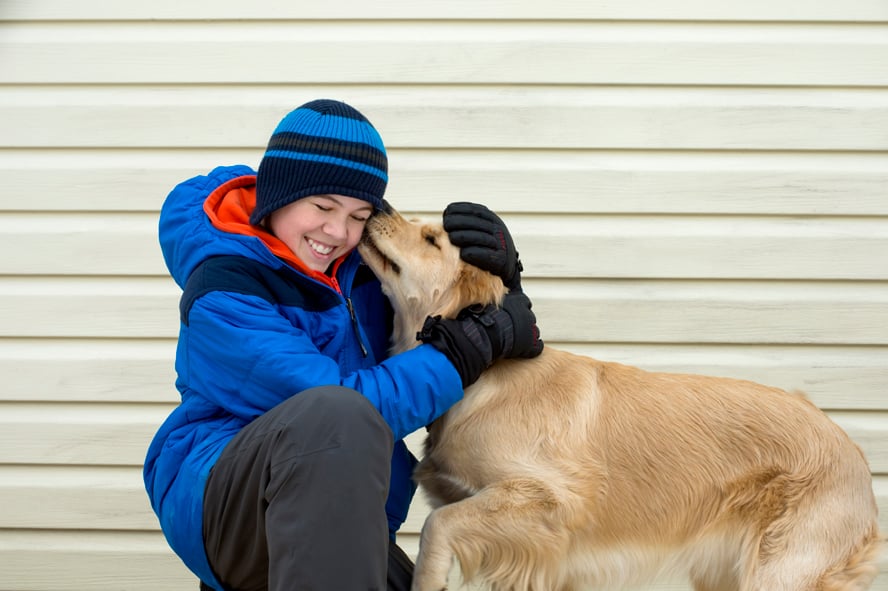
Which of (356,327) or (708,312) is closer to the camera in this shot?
(356,327)

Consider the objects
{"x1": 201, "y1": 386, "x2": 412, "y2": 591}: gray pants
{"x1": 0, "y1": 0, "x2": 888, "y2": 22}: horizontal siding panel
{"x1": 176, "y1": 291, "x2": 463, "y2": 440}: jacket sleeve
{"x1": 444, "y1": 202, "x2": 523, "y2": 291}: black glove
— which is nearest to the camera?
{"x1": 201, "y1": 386, "x2": 412, "y2": 591}: gray pants

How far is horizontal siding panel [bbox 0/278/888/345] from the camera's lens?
3219 millimetres

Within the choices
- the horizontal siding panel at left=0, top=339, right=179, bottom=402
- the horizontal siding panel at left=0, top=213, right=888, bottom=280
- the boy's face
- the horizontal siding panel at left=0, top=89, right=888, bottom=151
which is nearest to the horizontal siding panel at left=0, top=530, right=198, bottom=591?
the horizontal siding panel at left=0, top=339, right=179, bottom=402

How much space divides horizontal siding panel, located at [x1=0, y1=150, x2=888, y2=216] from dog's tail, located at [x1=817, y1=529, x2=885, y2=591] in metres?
1.37

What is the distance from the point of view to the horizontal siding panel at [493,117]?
10.5 ft

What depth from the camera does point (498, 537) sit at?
2215 millimetres

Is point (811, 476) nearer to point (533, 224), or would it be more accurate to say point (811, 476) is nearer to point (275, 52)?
point (533, 224)

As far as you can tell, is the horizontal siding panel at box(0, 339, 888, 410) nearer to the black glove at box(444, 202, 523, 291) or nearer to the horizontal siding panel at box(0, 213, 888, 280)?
the horizontal siding panel at box(0, 213, 888, 280)

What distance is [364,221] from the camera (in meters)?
2.38

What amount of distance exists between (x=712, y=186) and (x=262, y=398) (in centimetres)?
199

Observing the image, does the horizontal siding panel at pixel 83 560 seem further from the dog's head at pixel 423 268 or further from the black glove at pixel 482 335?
the black glove at pixel 482 335

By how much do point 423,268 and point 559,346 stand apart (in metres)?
1.02

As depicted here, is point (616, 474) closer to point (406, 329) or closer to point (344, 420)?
point (406, 329)

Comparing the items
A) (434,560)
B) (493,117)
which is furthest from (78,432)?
(493,117)
